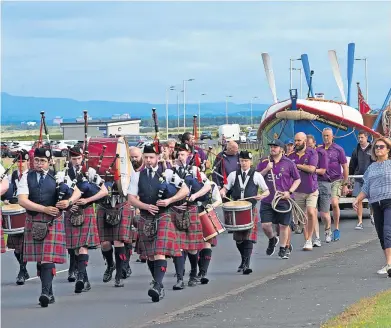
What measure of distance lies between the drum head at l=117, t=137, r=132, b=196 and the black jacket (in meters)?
7.26

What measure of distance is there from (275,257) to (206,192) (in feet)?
10.4

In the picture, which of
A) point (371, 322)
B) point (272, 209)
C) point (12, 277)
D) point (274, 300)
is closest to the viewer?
point (371, 322)

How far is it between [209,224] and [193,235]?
1.74ft

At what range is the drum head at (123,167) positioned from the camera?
13.7 metres

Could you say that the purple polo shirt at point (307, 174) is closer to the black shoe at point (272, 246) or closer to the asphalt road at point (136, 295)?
the asphalt road at point (136, 295)

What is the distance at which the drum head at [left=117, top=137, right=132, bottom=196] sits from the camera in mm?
13656

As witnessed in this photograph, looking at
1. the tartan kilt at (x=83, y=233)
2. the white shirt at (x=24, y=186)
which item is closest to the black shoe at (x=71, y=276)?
the tartan kilt at (x=83, y=233)

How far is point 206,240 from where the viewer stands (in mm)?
13500

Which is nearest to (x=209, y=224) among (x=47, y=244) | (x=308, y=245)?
(x=47, y=244)

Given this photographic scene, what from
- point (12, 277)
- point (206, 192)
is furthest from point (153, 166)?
point (12, 277)

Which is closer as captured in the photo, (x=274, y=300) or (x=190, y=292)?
(x=274, y=300)

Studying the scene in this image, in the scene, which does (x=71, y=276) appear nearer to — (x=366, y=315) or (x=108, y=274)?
(x=108, y=274)

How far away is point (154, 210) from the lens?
1220cm

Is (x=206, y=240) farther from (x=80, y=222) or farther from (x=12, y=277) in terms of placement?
(x=12, y=277)
